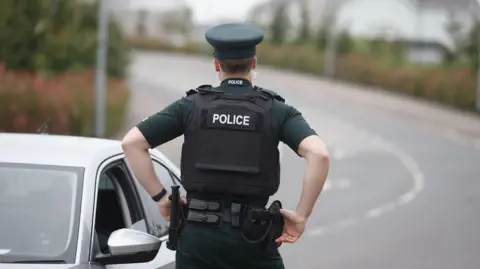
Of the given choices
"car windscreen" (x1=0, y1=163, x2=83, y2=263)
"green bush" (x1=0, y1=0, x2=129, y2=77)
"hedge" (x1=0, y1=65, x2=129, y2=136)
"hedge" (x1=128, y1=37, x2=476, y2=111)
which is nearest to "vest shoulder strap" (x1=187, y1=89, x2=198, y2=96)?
"car windscreen" (x1=0, y1=163, x2=83, y2=263)

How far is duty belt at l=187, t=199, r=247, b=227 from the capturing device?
456 cm

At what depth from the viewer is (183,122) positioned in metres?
4.71

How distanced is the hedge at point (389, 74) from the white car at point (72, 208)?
50.8m

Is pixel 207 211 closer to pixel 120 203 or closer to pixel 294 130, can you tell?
pixel 294 130

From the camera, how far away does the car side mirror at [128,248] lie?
4727 millimetres

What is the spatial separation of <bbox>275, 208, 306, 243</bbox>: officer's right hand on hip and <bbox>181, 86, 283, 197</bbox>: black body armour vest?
0.11 m

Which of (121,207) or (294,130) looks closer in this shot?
(294,130)

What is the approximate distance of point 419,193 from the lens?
894 inches

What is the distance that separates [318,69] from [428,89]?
52.9ft

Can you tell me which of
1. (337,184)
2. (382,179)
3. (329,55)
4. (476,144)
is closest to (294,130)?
(337,184)

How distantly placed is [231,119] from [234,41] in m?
0.30

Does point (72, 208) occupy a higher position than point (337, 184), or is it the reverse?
point (72, 208)

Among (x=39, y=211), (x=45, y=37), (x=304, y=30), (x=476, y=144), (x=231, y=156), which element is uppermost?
(x=231, y=156)

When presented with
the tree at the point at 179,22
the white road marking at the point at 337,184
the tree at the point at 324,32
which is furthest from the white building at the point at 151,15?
the white road marking at the point at 337,184
